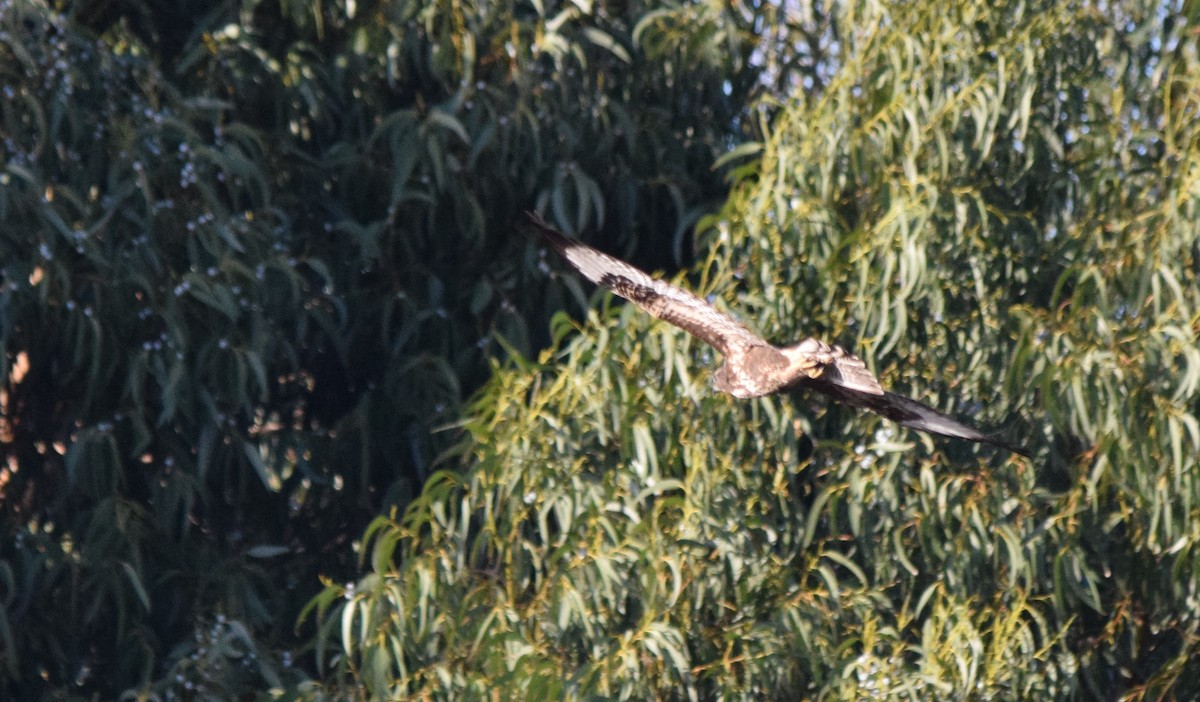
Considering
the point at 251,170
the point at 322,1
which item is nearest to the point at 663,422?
the point at 251,170

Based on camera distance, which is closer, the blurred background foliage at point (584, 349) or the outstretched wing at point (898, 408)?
the outstretched wing at point (898, 408)

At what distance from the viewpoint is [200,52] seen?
4.56 metres

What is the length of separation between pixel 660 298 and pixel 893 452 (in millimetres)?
560

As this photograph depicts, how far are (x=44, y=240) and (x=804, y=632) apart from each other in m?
1.89

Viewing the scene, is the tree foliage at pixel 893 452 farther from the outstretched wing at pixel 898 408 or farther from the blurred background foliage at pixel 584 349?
the outstretched wing at pixel 898 408

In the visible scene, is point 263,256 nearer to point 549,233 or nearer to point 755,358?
point 549,233

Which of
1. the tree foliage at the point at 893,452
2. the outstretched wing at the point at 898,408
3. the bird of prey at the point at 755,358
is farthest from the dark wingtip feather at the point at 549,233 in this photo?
the outstretched wing at the point at 898,408

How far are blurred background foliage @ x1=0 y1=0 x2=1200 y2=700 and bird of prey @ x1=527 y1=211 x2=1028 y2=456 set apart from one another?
0.14 metres

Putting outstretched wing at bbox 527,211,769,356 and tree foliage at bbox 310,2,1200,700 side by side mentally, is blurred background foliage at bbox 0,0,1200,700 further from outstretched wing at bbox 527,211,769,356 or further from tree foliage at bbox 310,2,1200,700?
outstretched wing at bbox 527,211,769,356

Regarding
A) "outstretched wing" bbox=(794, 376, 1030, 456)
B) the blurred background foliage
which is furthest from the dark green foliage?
"outstretched wing" bbox=(794, 376, 1030, 456)

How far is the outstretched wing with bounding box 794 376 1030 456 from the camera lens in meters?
3.39

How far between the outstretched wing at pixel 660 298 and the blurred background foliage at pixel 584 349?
0.42 feet

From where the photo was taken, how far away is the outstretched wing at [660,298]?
3678mm

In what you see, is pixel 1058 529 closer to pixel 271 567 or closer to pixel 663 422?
pixel 663 422
